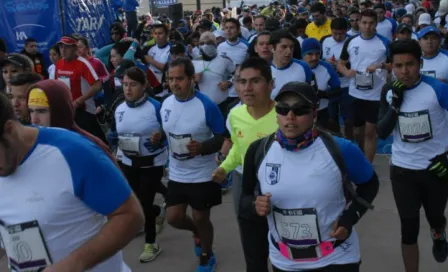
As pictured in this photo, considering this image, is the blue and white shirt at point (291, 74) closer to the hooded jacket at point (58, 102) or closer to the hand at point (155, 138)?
the hand at point (155, 138)

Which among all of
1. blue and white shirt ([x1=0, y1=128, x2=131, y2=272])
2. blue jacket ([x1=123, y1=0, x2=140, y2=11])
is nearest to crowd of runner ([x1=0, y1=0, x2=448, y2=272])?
blue and white shirt ([x1=0, y1=128, x2=131, y2=272])

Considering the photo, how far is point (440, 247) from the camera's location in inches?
176

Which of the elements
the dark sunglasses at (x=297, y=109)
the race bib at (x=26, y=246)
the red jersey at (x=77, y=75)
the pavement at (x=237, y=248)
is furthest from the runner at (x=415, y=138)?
the red jersey at (x=77, y=75)

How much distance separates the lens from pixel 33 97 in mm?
2865

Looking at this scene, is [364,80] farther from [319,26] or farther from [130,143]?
[319,26]

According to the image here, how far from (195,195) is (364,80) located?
3333 mm

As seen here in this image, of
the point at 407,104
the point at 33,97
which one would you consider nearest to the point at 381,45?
the point at 407,104

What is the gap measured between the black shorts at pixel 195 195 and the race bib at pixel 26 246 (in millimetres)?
2506

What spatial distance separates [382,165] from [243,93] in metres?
4.43

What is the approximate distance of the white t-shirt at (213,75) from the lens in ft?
25.1

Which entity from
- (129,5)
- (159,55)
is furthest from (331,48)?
(129,5)

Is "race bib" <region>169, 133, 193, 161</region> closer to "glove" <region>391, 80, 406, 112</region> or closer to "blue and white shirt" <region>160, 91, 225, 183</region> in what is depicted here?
"blue and white shirt" <region>160, 91, 225, 183</region>

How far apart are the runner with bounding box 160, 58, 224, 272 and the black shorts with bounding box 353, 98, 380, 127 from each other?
3.03 metres

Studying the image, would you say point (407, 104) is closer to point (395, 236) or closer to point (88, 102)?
point (395, 236)
